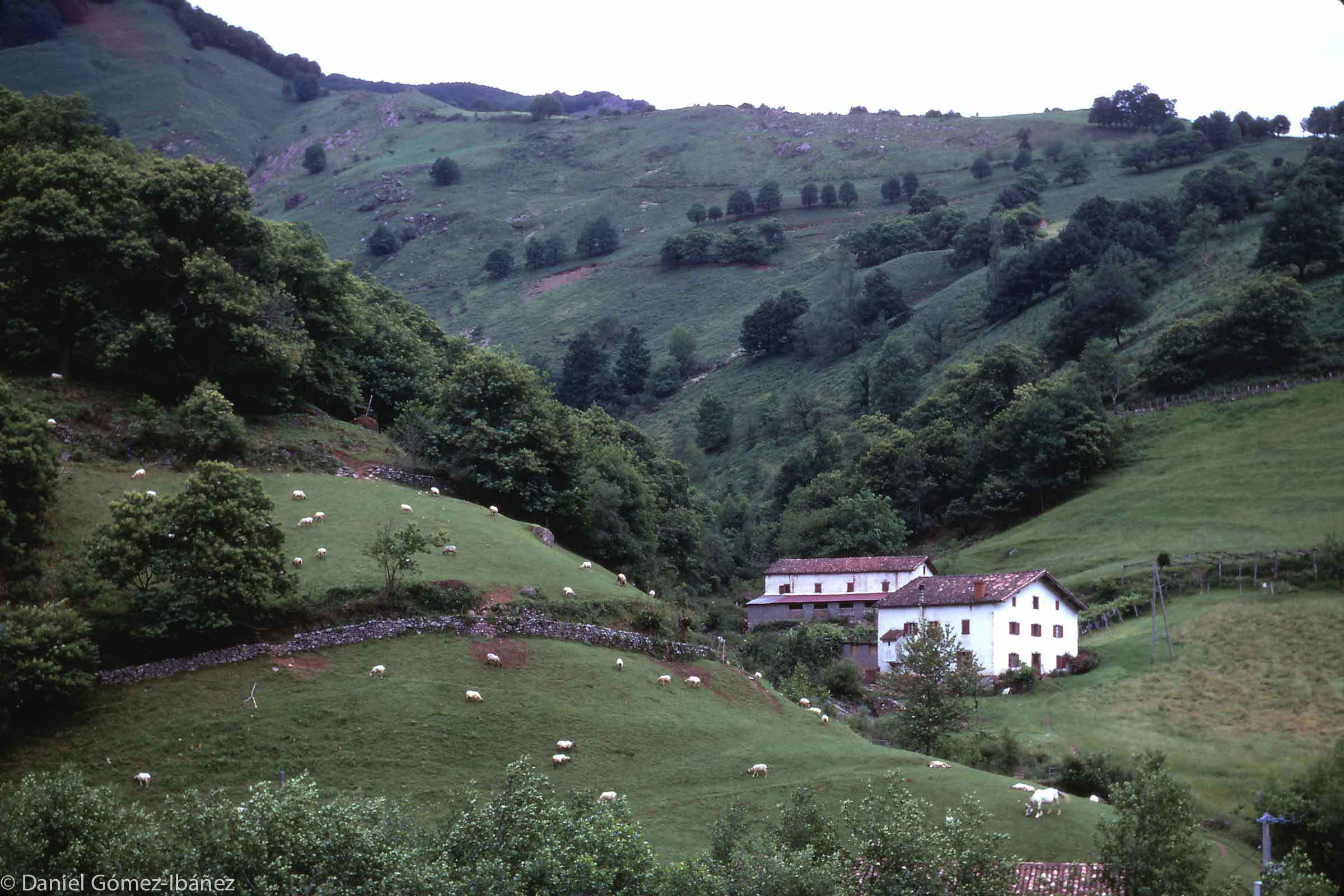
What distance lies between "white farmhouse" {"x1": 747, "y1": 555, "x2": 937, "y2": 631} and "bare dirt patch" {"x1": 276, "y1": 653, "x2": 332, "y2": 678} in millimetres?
47262

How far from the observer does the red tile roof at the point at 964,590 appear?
232 feet

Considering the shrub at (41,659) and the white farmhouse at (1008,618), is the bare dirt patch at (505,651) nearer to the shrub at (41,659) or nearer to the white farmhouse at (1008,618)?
the shrub at (41,659)

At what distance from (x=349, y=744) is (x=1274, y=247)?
4473 inches

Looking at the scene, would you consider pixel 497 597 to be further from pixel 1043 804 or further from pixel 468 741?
pixel 1043 804

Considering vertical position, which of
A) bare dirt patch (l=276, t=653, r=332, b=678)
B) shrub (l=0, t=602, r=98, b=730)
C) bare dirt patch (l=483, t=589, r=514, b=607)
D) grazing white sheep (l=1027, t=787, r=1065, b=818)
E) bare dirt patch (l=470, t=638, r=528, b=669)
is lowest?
grazing white sheep (l=1027, t=787, r=1065, b=818)

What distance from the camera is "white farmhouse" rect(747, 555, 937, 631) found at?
8681cm

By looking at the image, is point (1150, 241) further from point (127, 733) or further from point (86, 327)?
point (127, 733)

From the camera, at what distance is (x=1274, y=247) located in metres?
121

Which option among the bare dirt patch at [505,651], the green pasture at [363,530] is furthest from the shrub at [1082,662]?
the bare dirt patch at [505,651]

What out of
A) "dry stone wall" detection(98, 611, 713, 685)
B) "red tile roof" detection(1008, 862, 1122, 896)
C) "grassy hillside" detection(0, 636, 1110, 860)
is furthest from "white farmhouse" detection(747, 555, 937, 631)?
"red tile roof" detection(1008, 862, 1122, 896)

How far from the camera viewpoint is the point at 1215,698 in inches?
2319

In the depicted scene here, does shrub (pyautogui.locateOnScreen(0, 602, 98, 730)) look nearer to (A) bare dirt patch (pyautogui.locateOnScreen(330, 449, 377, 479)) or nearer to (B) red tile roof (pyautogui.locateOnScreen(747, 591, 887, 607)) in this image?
(A) bare dirt patch (pyautogui.locateOnScreen(330, 449, 377, 479))

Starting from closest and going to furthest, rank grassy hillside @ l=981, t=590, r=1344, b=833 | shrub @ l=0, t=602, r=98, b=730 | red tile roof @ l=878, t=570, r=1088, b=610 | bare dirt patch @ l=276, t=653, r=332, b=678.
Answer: shrub @ l=0, t=602, r=98, b=730, bare dirt patch @ l=276, t=653, r=332, b=678, grassy hillside @ l=981, t=590, r=1344, b=833, red tile roof @ l=878, t=570, r=1088, b=610

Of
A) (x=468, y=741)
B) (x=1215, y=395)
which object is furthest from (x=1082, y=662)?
(x=1215, y=395)
